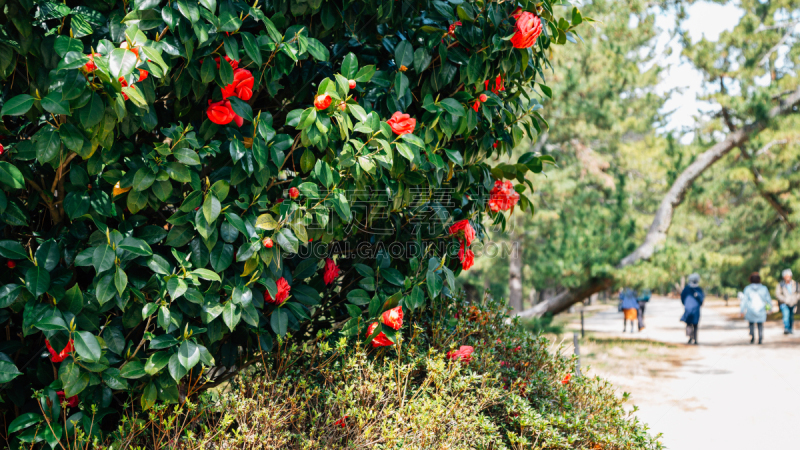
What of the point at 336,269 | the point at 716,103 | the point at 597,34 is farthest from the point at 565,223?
the point at 336,269

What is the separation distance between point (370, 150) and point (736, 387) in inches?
289

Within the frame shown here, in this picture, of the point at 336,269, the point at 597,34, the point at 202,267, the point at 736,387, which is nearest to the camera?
the point at 202,267

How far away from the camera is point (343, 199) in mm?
1977

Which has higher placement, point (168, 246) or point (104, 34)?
point (104, 34)

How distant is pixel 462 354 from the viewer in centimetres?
258

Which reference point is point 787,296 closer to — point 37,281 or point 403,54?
point 403,54

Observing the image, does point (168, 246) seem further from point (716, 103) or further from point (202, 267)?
point (716, 103)

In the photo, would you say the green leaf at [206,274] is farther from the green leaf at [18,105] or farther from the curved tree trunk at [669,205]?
the curved tree trunk at [669,205]

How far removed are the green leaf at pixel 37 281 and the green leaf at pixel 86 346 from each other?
178 mm

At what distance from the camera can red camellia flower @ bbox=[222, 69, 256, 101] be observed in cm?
193

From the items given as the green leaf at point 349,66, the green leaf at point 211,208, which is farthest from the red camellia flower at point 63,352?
the green leaf at point 349,66

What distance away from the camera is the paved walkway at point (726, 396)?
4969mm

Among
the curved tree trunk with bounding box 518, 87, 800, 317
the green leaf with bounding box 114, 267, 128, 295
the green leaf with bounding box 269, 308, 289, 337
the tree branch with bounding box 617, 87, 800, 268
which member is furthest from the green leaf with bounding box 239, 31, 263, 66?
the tree branch with bounding box 617, 87, 800, 268

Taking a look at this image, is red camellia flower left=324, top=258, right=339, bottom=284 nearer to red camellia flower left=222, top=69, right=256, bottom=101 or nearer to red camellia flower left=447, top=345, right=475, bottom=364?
red camellia flower left=447, top=345, right=475, bottom=364
